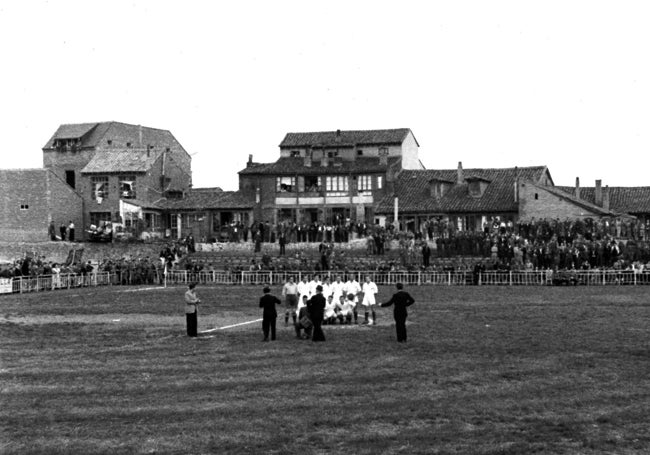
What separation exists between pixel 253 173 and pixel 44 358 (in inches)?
2375

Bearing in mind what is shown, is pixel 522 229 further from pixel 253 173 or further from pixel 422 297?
pixel 253 173

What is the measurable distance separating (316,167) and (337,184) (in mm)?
2687

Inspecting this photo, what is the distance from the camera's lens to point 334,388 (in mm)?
19484

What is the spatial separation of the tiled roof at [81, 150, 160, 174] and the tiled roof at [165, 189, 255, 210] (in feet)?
12.8

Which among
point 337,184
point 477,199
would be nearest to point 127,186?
point 337,184

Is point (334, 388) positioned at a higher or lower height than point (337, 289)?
lower

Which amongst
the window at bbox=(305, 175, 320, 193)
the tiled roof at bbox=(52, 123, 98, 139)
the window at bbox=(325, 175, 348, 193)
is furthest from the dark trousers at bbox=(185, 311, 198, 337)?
the tiled roof at bbox=(52, 123, 98, 139)

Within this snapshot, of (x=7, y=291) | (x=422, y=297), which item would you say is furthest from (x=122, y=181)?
(x=422, y=297)

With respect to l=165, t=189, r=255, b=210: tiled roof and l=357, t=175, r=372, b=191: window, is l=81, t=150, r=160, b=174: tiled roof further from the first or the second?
l=357, t=175, r=372, b=191: window

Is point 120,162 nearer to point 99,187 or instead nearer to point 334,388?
point 99,187

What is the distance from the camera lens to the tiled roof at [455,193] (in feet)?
250

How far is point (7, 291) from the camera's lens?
176 feet

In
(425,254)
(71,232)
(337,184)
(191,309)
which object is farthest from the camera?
(337,184)

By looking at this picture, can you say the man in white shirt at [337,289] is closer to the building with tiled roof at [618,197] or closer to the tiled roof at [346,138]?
the building with tiled roof at [618,197]
